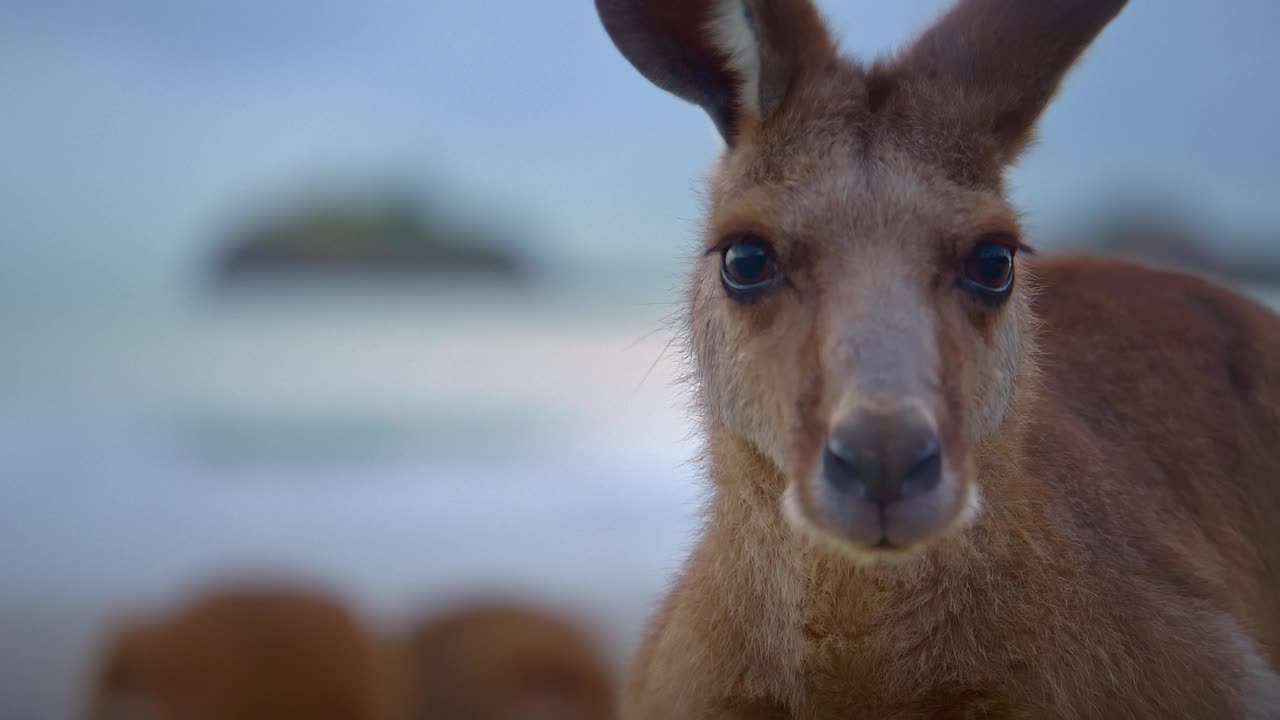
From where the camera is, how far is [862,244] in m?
1.91

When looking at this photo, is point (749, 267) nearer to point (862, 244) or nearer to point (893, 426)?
point (862, 244)

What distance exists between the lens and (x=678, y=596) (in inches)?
105

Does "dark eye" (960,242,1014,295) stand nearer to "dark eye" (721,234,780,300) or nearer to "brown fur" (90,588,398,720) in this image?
"dark eye" (721,234,780,300)

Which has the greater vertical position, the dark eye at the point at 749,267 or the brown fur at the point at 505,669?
the dark eye at the point at 749,267

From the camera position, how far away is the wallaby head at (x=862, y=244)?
1.73 m

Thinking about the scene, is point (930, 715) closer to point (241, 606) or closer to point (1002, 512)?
point (1002, 512)

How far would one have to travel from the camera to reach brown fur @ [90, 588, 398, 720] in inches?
135

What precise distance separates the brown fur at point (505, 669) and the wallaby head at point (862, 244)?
2.14 m

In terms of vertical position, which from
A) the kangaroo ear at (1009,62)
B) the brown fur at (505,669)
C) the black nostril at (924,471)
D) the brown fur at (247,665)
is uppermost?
the kangaroo ear at (1009,62)

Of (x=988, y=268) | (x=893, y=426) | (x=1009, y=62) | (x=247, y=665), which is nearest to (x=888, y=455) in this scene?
(x=893, y=426)

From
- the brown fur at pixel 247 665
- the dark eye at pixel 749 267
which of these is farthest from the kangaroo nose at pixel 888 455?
the brown fur at pixel 247 665

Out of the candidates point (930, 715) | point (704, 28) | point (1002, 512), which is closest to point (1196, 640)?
point (1002, 512)

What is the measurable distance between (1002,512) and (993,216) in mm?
626

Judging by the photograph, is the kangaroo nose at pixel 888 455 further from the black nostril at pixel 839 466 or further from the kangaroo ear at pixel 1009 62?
the kangaroo ear at pixel 1009 62
